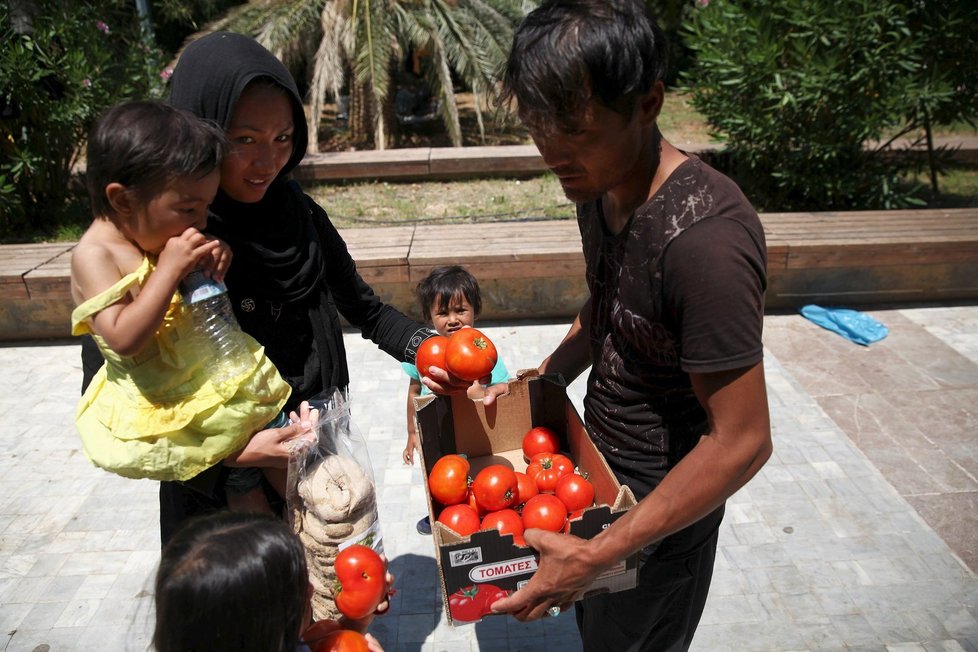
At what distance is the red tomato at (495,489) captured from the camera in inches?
84.9

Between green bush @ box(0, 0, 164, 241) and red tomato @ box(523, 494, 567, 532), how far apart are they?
23.2 feet

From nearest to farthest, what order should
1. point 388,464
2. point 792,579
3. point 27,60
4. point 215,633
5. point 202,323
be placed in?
point 215,633, point 202,323, point 792,579, point 388,464, point 27,60

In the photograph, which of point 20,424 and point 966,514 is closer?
point 966,514

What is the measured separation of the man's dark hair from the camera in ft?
4.94

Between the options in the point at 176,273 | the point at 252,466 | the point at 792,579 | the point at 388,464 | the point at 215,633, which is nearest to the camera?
the point at 215,633

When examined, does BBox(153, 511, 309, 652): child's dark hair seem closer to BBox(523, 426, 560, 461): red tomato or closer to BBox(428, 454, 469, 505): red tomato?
BBox(428, 454, 469, 505): red tomato

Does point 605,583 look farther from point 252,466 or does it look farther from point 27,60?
point 27,60

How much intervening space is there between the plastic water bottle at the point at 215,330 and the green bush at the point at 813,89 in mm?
6638

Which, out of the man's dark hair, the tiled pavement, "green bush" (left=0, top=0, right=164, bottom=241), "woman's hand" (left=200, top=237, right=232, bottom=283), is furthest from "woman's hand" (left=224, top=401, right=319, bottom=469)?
"green bush" (left=0, top=0, right=164, bottom=241)

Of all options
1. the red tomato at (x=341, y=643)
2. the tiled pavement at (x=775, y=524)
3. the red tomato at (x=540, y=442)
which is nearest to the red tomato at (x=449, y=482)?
the red tomato at (x=540, y=442)

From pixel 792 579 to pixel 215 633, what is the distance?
2.86 metres

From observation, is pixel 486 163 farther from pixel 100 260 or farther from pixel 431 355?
pixel 100 260

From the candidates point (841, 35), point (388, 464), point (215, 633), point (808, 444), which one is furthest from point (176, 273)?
point (841, 35)

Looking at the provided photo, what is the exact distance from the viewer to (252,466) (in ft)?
6.86
